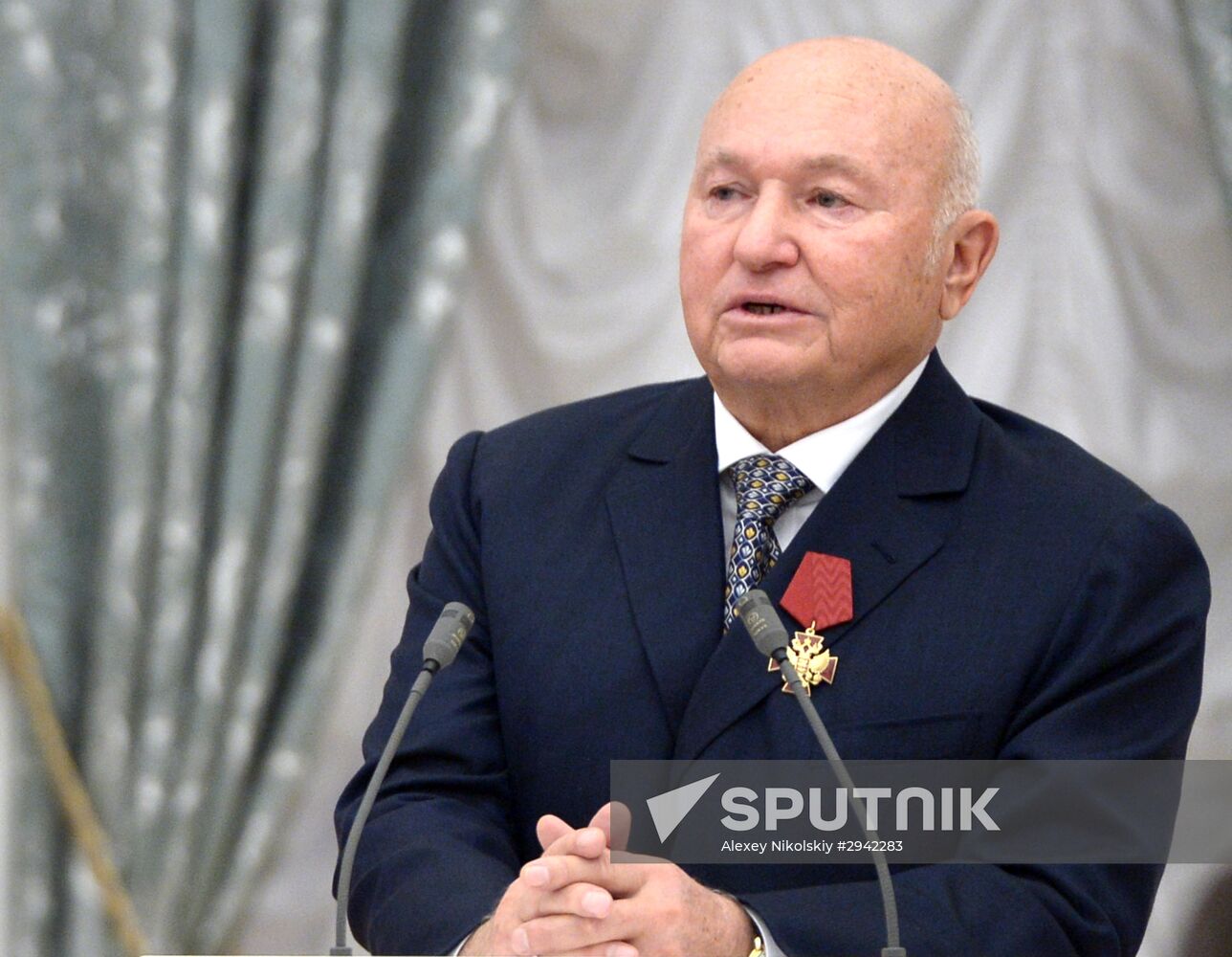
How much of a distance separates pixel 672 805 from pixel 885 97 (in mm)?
1021

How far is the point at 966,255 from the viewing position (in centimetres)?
246

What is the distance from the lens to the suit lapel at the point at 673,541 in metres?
2.33

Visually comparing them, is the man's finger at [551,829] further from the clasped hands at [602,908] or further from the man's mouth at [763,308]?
the man's mouth at [763,308]

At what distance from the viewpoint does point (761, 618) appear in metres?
1.80

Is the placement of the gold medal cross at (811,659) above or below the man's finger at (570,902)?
above

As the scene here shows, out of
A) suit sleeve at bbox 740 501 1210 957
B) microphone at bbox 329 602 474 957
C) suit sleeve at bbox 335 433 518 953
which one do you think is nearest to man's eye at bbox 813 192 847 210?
suit sleeve at bbox 740 501 1210 957

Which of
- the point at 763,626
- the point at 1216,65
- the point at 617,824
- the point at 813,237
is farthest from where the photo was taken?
the point at 1216,65

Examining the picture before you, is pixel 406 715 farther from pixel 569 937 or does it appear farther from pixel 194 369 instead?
pixel 194 369

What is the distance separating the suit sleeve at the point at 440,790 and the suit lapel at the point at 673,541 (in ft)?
0.83

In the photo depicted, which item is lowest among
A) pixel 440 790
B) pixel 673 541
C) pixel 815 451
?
pixel 440 790

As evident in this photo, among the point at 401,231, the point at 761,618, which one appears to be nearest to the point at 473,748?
the point at 761,618

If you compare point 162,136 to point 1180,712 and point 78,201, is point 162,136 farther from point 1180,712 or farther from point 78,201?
point 1180,712

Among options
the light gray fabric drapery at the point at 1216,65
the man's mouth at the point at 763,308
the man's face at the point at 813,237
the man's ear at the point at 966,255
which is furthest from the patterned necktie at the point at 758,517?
the light gray fabric drapery at the point at 1216,65

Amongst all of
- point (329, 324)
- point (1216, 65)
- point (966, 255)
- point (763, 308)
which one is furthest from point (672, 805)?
point (1216, 65)
